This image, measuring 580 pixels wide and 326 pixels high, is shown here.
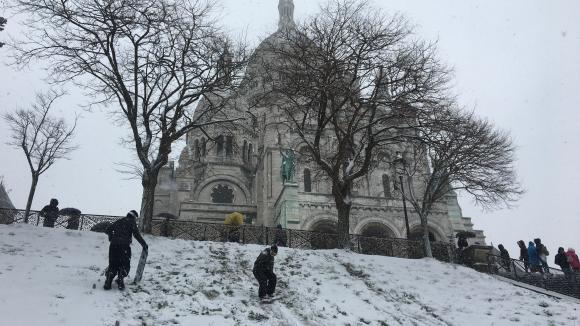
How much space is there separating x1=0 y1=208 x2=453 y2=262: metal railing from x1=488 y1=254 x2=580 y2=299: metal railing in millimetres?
1760

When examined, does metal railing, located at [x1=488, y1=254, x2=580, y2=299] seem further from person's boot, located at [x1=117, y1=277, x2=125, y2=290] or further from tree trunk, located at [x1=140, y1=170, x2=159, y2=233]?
person's boot, located at [x1=117, y1=277, x2=125, y2=290]

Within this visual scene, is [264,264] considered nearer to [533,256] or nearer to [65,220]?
[65,220]

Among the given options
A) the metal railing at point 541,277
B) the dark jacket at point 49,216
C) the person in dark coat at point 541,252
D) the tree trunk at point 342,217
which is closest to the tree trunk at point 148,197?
the dark jacket at point 49,216

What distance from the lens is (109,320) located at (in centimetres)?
799

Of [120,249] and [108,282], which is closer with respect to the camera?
[108,282]

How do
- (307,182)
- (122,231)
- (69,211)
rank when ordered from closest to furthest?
(122,231) → (69,211) → (307,182)

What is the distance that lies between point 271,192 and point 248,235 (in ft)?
48.0

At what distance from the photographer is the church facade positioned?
26969 mm

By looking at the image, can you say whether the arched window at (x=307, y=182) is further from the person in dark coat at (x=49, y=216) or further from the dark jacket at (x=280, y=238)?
the person in dark coat at (x=49, y=216)

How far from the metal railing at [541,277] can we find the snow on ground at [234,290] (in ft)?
8.63

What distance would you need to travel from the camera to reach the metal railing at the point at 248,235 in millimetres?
16641

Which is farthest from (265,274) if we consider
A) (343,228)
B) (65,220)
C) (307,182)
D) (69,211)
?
(307,182)

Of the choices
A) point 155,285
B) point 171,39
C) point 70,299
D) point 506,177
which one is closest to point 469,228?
point 506,177

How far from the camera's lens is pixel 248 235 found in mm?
17828
